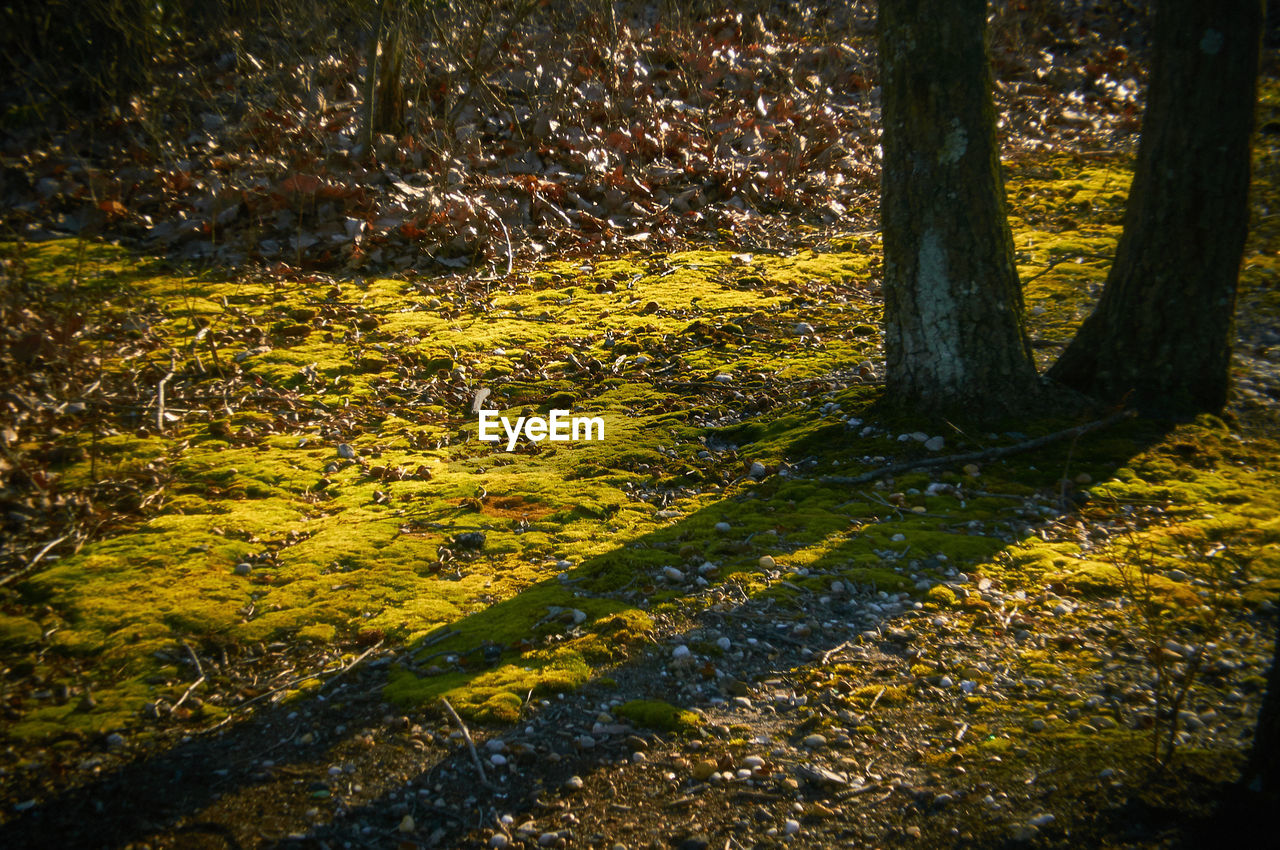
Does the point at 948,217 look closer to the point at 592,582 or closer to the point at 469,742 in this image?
the point at 592,582

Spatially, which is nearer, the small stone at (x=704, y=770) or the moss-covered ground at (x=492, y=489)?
the small stone at (x=704, y=770)

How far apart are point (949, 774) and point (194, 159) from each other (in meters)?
8.95

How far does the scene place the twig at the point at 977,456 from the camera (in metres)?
4.23

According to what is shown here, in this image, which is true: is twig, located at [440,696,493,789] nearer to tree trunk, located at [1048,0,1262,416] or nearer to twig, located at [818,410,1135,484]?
twig, located at [818,410,1135,484]

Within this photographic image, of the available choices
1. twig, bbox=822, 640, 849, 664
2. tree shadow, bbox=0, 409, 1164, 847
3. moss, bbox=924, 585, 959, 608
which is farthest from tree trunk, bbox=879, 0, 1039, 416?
twig, bbox=822, 640, 849, 664

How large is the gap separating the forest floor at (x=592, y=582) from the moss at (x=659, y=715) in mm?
17

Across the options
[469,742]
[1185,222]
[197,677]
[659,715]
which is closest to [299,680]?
[197,677]

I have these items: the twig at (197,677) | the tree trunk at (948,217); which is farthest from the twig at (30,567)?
the tree trunk at (948,217)

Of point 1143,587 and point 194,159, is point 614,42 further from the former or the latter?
point 1143,587

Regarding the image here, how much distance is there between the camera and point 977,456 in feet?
13.9

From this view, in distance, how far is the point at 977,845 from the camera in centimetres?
220

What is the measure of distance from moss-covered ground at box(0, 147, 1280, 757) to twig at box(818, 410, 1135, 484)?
1.9 inches

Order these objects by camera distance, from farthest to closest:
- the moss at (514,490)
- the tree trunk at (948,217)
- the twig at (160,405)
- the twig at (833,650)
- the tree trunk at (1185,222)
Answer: the twig at (160,405)
the tree trunk at (1185,222)
the tree trunk at (948,217)
the moss at (514,490)
the twig at (833,650)

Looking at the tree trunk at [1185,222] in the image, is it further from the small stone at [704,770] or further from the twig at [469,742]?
the twig at [469,742]
